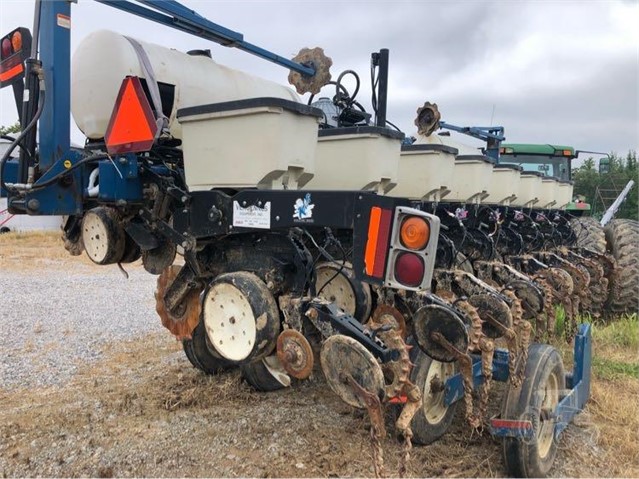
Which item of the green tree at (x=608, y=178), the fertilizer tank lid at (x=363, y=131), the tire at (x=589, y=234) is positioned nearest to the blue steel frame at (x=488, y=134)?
the tire at (x=589, y=234)

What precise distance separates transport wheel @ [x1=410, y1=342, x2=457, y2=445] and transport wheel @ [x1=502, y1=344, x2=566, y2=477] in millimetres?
342

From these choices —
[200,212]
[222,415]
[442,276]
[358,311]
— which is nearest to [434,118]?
[442,276]

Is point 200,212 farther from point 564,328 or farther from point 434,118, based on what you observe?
point 564,328

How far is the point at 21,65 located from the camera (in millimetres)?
2939

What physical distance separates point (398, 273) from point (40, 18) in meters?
2.18

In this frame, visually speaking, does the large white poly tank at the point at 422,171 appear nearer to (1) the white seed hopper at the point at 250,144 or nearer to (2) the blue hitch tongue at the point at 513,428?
(1) the white seed hopper at the point at 250,144

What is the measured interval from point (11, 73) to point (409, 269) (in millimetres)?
2420

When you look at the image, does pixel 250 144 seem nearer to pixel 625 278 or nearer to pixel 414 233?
pixel 414 233

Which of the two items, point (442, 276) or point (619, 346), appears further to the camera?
point (619, 346)

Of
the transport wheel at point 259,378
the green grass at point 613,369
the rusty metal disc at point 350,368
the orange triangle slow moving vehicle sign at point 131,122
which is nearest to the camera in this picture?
the rusty metal disc at point 350,368

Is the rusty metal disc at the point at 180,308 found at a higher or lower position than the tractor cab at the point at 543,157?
lower

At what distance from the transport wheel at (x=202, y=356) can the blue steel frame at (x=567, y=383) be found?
162 cm

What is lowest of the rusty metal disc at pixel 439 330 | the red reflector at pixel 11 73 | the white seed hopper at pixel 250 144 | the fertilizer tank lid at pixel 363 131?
the rusty metal disc at pixel 439 330

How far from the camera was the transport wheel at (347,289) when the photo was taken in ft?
9.91
